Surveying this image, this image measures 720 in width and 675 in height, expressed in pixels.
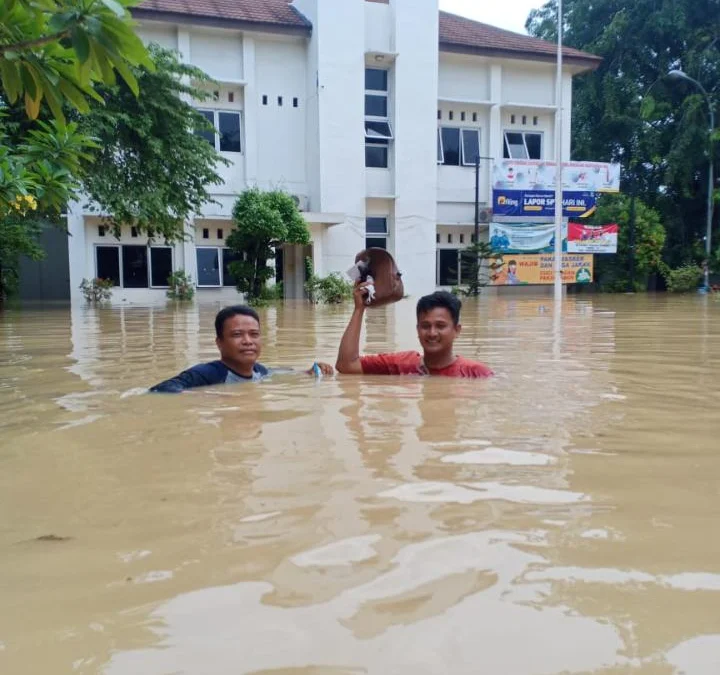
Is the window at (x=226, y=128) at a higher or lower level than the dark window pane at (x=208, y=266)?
higher

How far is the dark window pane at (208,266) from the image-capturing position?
2394 cm

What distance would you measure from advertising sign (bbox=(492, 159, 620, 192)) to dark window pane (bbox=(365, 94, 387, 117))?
4.61 m

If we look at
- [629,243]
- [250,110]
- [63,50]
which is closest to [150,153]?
[250,110]

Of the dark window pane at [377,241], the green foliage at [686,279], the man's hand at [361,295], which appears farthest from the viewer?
the green foliage at [686,279]

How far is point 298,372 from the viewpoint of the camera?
5859mm

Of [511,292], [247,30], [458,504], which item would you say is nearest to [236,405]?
[458,504]

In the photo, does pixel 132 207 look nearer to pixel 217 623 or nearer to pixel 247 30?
pixel 247 30

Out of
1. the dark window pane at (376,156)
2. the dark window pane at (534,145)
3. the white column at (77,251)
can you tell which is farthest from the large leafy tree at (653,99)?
the white column at (77,251)

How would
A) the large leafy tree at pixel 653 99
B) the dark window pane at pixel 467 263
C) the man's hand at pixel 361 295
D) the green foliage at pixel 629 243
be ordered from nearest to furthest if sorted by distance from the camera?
the man's hand at pixel 361 295, the dark window pane at pixel 467 263, the green foliage at pixel 629 243, the large leafy tree at pixel 653 99

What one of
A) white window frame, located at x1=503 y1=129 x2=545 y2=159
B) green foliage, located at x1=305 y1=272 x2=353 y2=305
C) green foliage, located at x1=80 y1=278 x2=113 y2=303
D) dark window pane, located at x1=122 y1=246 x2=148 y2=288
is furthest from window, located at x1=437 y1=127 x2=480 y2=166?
green foliage, located at x1=80 y1=278 x2=113 y2=303

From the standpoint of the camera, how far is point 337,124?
24047 mm

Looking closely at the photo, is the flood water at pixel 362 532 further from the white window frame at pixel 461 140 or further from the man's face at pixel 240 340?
the white window frame at pixel 461 140

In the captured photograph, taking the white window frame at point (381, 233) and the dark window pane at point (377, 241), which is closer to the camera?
the white window frame at point (381, 233)

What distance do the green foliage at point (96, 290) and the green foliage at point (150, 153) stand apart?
5715 millimetres
